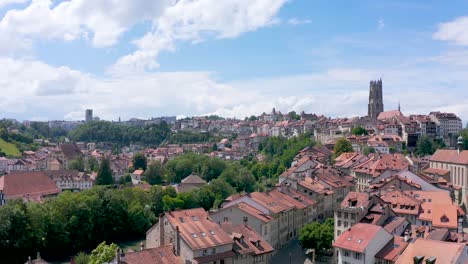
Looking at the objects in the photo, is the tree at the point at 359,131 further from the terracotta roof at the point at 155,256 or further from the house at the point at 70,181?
the terracotta roof at the point at 155,256

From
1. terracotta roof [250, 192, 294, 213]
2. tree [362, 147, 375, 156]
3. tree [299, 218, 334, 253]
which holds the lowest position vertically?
tree [299, 218, 334, 253]

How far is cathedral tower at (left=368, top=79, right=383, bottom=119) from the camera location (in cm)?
15250

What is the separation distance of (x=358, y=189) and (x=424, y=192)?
22042 mm

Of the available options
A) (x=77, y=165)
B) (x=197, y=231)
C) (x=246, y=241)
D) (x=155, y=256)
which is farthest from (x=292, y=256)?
(x=77, y=165)

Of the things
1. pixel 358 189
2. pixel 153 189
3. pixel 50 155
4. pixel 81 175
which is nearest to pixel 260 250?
pixel 153 189

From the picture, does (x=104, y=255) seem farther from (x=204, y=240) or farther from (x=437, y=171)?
(x=437, y=171)

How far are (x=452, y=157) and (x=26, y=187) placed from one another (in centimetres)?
6788

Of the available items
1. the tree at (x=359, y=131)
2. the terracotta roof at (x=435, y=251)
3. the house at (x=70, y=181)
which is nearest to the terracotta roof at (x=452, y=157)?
the tree at (x=359, y=131)

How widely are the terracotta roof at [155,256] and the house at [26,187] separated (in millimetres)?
43974

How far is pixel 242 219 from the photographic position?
5188 cm

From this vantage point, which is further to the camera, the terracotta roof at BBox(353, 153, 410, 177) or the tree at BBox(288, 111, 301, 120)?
the tree at BBox(288, 111, 301, 120)

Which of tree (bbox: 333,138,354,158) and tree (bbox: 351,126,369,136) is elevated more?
tree (bbox: 351,126,369,136)

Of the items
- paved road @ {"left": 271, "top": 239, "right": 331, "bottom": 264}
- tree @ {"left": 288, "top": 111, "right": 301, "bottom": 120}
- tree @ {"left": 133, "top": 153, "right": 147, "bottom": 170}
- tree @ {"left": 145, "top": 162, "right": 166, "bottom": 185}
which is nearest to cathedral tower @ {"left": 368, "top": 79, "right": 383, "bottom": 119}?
→ tree @ {"left": 288, "top": 111, "right": 301, "bottom": 120}

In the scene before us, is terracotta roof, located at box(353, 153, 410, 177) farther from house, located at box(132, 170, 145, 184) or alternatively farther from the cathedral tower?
the cathedral tower
